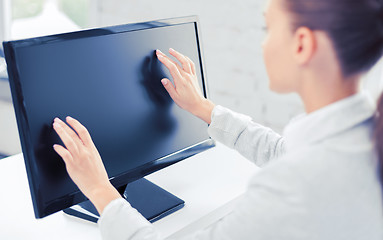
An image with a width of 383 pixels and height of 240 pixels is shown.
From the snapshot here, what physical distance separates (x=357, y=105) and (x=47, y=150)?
0.52m

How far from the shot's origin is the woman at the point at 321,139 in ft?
2.06

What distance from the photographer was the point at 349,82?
0.68m

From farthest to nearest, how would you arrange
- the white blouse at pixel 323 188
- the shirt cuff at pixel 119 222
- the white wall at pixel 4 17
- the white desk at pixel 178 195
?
the white wall at pixel 4 17 < the white desk at pixel 178 195 < the shirt cuff at pixel 119 222 < the white blouse at pixel 323 188

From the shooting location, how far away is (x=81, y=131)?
0.82 meters

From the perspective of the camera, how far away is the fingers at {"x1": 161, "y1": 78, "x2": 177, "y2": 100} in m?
1.00

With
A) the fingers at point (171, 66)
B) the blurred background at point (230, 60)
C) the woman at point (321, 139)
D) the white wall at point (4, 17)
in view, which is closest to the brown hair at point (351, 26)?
the woman at point (321, 139)

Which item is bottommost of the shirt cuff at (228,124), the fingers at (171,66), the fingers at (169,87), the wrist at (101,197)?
the wrist at (101,197)

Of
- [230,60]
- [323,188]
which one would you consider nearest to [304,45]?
[323,188]

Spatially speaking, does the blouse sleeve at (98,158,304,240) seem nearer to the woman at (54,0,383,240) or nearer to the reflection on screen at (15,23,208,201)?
the woman at (54,0,383,240)

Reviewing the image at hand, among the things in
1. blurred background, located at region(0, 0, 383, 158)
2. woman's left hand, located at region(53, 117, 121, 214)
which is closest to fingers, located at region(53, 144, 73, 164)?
woman's left hand, located at region(53, 117, 121, 214)

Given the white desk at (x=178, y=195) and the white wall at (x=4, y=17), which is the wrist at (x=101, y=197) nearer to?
the white desk at (x=178, y=195)

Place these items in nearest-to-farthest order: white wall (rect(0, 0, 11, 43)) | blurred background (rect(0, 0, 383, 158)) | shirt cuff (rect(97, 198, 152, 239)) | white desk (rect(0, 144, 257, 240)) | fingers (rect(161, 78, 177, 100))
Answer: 1. shirt cuff (rect(97, 198, 152, 239))
2. white desk (rect(0, 144, 257, 240))
3. fingers (rect(161, 78, 177, 100))
4. blurred background (rect(0, 0, 383, 158))
5. white wall (rect(0, 0, 11, 43))

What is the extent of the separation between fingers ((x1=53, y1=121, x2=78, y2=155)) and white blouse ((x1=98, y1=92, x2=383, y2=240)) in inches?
11.4

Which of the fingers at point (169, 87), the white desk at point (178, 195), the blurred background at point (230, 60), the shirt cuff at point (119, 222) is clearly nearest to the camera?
the shirt cuff at point (119, 222)
